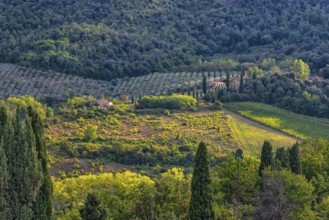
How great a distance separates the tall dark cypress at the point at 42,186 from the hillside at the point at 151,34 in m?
110

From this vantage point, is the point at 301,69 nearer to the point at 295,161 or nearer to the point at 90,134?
the point at 90,134

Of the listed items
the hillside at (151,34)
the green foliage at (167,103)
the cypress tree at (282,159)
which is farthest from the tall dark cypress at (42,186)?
the hillside at (151,34)

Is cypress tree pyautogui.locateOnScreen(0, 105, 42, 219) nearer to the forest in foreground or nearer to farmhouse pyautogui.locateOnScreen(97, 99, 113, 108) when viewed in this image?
the forest in foreground

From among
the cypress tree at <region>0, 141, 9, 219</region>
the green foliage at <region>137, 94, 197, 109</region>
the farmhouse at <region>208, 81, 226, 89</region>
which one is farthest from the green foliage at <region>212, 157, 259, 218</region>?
the farmhouse at <region>208, 81, 226, 89</region>

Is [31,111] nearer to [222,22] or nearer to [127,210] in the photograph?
[127,210]

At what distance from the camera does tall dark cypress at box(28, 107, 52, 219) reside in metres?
40.5

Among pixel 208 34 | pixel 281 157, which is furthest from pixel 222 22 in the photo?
pixel 281 157

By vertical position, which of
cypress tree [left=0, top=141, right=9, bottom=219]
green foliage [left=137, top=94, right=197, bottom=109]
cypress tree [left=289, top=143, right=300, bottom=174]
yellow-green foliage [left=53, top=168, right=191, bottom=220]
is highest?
cypress tree [left=0, top=141, right=9, bottom=219]

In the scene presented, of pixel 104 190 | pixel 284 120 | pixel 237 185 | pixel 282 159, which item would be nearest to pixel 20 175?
pixel 104 190

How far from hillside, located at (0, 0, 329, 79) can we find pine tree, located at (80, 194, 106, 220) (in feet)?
369

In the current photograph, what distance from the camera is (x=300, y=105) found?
383 feet

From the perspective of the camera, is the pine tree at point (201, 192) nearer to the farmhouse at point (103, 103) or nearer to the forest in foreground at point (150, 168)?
the forest in foreground at point (150, 168)

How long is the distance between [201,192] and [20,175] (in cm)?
1278

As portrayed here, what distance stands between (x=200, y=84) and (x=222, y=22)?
2289 inches
